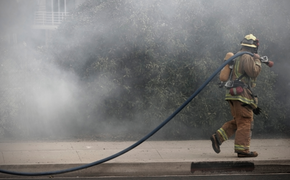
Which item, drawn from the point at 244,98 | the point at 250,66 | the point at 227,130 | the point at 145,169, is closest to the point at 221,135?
the point at 227,130

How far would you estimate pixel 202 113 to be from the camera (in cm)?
705

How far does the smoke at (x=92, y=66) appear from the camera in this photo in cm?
692

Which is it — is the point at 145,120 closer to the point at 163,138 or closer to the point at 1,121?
the point at 163,138

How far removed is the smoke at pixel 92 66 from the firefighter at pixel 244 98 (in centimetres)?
125

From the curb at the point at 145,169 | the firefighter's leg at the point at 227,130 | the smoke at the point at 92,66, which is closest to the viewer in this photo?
the curb at the point at 145,169

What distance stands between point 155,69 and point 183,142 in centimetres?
116

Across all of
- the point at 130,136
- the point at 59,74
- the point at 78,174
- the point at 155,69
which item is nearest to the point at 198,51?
the point at 155,69

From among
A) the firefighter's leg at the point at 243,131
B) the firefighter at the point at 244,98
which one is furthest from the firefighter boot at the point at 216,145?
the firefighter's leg at the point at 243,131

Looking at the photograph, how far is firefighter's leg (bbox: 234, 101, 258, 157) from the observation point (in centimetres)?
575

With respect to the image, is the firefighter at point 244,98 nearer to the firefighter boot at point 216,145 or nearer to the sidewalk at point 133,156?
the firefighter boot at point 216,145

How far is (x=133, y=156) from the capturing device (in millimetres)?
5863

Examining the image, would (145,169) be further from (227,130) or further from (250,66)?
(250,66)

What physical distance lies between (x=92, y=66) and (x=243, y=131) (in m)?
2.55

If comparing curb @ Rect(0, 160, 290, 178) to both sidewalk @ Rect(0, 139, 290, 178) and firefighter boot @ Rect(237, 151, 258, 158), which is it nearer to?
sidewalk @ Rect(0, 139, 290, 178)
